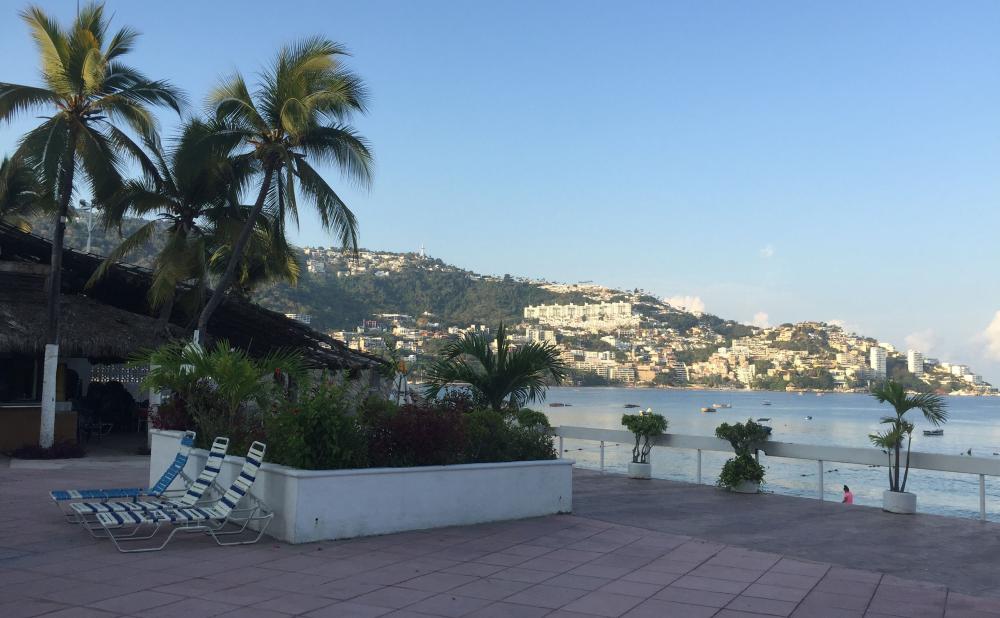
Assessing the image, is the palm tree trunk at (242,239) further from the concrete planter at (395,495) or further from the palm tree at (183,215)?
the concrete planter at (395,495)

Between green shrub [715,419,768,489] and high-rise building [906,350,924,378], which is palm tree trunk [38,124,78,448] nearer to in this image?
green shrub [715,419,768,489]

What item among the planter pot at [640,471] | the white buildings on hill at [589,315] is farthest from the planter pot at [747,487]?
the white buildings on hill at [589,315]

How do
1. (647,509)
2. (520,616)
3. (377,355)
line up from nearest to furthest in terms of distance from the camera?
(520,616)
(647,509)
(377,355)

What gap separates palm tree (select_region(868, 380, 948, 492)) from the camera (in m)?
11.3

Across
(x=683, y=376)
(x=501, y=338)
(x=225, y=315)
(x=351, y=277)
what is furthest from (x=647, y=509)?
(x=683, y=376)

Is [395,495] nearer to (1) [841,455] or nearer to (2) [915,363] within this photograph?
(1) [841,455]

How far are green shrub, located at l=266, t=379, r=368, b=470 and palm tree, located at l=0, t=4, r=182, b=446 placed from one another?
33.0 feet

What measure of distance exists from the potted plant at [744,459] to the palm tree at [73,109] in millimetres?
12669

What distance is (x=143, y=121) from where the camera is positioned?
54.9 ft

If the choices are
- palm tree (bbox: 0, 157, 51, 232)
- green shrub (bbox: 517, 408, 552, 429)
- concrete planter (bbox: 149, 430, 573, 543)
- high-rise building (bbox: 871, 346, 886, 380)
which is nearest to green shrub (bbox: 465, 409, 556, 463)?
concrete planter (bbox: 149, 430, 573, 543)

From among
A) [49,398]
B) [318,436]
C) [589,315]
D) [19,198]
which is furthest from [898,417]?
[589,315]

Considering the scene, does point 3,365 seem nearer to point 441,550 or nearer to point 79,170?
point 79,170

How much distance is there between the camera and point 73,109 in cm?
1636

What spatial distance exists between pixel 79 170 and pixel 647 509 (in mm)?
13410
